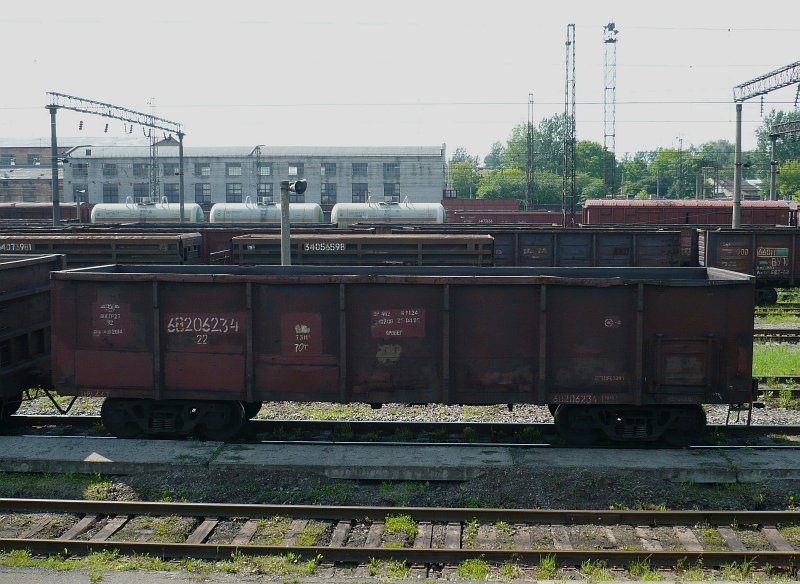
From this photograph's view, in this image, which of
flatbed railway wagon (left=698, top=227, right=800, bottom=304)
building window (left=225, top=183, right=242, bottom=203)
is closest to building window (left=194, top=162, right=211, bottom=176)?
building window (left=225, top=183, right=242, bottom=203)

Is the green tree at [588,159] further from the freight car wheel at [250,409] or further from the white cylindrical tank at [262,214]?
the freight car wheel at [250,409]

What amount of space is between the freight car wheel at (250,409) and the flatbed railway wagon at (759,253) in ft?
72.8

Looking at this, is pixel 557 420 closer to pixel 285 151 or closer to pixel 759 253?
pixel 759 253

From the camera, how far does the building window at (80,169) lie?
260 feet

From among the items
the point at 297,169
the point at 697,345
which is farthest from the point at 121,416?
the point at 297,169

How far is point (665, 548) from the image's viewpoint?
807 centimetres

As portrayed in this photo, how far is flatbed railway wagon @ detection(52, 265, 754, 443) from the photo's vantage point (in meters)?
10.6

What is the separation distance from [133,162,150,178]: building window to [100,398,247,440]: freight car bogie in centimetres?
7111

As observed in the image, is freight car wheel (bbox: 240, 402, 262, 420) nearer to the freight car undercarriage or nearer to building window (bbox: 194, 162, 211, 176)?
the freight car undercarriage

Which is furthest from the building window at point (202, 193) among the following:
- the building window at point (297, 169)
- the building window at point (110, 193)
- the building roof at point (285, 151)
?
the building window at point (110, 193)

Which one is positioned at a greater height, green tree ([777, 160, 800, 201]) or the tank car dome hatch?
green tree ([777, 160, 800, 201])

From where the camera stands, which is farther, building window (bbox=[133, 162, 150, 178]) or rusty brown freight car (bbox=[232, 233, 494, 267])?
building window (bbox=[133, 162, 150, 178])

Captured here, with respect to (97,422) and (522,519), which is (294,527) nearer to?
(522,519)

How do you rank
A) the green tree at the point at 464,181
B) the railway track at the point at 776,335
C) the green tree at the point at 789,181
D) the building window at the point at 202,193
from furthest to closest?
the green tree at the point at 464,181, the green tree at the point at 789,181, the building window at the point at 202,193, the railway track at the point at 776,335
